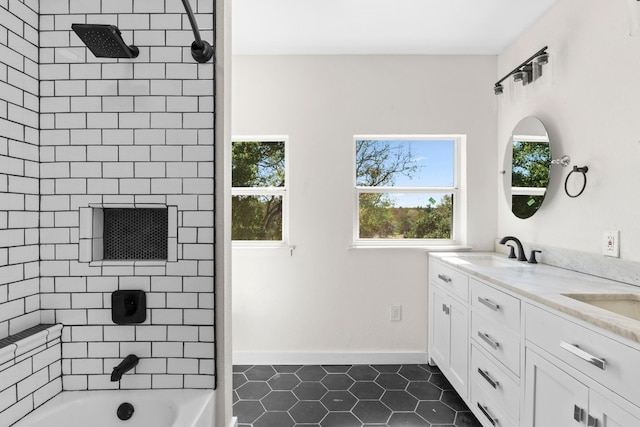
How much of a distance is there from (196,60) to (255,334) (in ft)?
7.21

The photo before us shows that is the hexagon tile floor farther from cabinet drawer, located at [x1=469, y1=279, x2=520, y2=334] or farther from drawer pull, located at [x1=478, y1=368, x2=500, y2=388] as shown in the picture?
cabinet drawer, located at [x1=469, y1=279, x2=520, y2=334]

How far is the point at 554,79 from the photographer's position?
7.13ft

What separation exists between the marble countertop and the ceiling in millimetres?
1682

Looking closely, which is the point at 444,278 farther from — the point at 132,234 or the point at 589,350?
the point at 132,234

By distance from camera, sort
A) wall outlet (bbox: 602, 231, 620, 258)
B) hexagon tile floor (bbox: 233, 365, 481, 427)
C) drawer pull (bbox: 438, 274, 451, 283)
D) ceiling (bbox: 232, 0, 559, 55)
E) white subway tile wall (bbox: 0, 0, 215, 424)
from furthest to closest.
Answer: drawer pull (bbox: 438, 274, 451, 283) → ceiling (bbox: 232, 0, 559, 55) → hexagon tile floor (bbox: 233, 365, 481, 427) → wall outlet (bbox: 602, 231, 620, 258) → white subway tile wall (bbox: 0, 0, 215, 424)

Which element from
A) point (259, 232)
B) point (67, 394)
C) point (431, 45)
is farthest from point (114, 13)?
point (431, 45)

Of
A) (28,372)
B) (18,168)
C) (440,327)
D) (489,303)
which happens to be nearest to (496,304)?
(489,303)

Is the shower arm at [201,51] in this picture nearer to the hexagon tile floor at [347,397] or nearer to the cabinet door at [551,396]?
the cabinet door at [551,396]

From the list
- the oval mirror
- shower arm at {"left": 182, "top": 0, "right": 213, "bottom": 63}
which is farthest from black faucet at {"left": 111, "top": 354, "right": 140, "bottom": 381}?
the oval mirror

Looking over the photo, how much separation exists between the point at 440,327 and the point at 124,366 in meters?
2.10

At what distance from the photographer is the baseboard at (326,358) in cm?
279

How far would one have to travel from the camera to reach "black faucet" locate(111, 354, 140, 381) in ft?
3.97

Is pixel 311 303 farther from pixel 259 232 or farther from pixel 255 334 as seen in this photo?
pixel 259 232

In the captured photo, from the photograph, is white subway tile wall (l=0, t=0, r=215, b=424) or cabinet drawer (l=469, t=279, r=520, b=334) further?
cabinet drawer (l=469, t=279, r=520, b=334)
